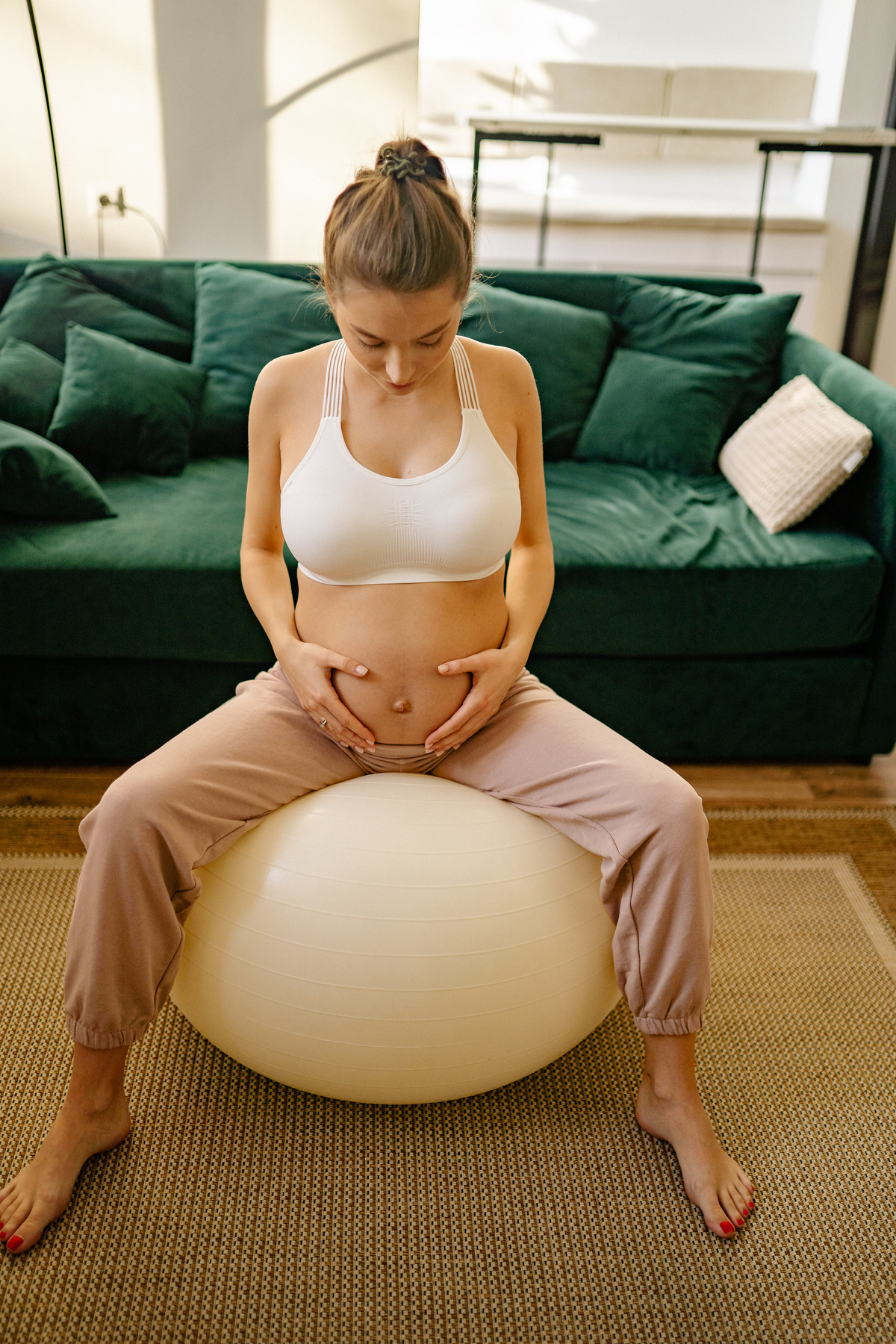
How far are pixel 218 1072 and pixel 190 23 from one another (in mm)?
3275

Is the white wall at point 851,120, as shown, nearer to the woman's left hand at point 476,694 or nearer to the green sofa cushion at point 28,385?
the green sofa cushion at point 28,385

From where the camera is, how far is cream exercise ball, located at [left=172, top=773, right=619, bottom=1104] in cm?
119

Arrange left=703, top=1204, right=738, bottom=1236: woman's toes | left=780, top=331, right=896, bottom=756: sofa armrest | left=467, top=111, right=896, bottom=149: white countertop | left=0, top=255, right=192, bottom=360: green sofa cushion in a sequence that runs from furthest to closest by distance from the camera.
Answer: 1. left=467, top=111, right=896, bottom=149: white countertop
2. left=0, top=255, right=192, bottom=360: green sofa cushion
3. left=780, top=331, right=896, bottom=756: sofa armrest
4. left=703, top=1204, right=738, bottom=1236: woman's toes

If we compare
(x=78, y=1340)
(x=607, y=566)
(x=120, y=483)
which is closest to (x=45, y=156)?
(x=120, y=483)

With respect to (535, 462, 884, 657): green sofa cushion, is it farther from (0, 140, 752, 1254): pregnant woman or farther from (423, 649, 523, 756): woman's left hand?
(423, 649, 523, 756): woman's left hand

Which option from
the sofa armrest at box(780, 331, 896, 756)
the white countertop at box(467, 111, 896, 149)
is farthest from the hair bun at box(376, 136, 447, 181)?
the white countertop at box(467, 111, 896, 149)

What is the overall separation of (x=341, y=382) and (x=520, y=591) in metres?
0.40

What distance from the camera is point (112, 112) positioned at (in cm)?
334

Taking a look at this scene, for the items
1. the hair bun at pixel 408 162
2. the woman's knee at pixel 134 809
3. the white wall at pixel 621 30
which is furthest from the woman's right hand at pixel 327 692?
the white wall at pixel 621 30

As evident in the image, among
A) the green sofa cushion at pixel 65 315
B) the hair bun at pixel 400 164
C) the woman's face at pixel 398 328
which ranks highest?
the hair bun at pixel 400 164

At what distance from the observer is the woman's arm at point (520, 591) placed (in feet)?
4.46

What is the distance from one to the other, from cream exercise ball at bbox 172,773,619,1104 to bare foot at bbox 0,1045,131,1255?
14 centimetres

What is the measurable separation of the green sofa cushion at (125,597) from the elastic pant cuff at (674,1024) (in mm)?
1133

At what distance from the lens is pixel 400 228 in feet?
3.60
